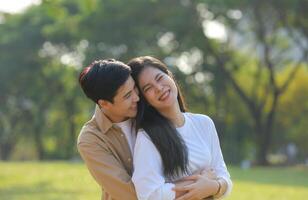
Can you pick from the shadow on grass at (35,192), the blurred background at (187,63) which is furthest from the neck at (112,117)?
the blurred background at (187,63)

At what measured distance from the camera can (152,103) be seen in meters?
2.92

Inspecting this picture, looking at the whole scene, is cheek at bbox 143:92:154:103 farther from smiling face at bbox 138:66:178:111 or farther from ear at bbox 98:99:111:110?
ear at bbox 98:99:111:110

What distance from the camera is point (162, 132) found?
2859 millimetres

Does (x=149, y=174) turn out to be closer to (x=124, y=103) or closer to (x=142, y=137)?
(x=142, y=137)

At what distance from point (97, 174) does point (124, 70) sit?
44 centimetres

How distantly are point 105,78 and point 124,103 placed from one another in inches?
5.0

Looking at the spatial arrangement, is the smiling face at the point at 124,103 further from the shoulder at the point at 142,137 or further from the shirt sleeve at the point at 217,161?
the shirt sleeve at the point at 217,161

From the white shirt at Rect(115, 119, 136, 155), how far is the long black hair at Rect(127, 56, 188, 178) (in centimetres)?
4

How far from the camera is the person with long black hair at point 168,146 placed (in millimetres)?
2781

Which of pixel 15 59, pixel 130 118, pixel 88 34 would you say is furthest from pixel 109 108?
pixel 15 59

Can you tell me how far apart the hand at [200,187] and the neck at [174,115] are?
9.5 inches

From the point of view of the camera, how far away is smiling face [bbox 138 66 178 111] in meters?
2.91

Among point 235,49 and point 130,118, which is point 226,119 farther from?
point 130,118

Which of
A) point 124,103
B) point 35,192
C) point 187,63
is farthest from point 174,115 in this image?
point 187,63
